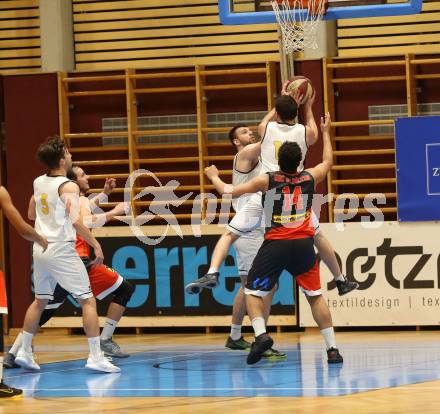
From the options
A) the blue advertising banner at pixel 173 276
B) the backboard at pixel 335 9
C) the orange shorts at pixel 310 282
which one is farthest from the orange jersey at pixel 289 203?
the blue advertising banner at pixel 173 276

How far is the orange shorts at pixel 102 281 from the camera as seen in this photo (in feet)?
36.5

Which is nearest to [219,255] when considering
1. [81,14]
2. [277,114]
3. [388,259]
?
[277,114]

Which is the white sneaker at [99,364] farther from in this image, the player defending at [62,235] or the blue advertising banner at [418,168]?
the blue advertising banner at [418,168]

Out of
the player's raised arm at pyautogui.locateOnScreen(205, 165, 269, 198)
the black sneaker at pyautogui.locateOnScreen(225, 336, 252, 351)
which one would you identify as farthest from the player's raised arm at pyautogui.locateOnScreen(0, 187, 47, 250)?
the black sneaker at pyautogui.locateOnScreen(225, 336, 252, 351)

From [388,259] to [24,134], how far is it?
5.06 m

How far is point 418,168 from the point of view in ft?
43.4

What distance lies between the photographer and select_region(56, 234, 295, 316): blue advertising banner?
45.5ft

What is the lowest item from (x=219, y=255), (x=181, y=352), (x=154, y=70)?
(x=181, y=352)

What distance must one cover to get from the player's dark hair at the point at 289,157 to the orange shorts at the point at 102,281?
7.94 feet

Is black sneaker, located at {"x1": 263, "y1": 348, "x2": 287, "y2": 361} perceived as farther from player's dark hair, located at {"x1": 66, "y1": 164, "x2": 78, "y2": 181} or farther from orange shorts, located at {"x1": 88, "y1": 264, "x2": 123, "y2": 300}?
player's dark hair, located at {"x1": 66, "y1": 164, "x2": 78, "y2": 181}

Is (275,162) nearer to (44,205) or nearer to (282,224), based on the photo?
(282,224)

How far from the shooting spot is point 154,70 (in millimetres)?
14750

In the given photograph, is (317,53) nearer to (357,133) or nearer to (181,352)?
(357,133)

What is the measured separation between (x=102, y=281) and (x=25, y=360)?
1129 millimetres
